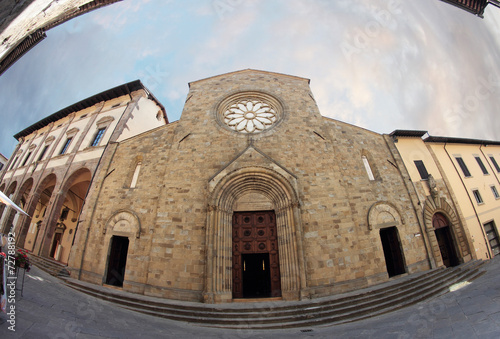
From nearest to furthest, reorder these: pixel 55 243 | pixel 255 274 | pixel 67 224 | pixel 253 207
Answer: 1. pixel 253 207
2. pixel 255 274
3. pixel 55 243
4. pixel 67 224

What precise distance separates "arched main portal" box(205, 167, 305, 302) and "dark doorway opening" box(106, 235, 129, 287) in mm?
4794

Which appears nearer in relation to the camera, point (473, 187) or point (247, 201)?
point (247, 201)

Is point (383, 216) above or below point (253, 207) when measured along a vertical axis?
below

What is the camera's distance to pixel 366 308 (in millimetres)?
6145

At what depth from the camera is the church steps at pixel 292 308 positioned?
5.75 metres

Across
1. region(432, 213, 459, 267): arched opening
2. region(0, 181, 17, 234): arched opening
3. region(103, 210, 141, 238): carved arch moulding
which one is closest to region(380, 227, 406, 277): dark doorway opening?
region(432, 213, 459, 267): arched opening

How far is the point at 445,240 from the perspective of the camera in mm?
11180

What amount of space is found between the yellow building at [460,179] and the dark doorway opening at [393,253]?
2.14 m

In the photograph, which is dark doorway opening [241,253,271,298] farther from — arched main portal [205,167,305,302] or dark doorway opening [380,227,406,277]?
dark doorway opening [380,227,406,277]

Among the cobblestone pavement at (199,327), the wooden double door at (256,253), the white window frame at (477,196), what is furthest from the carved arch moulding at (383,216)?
the white window frame at (477,196)

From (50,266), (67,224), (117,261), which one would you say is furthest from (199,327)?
(67,224)

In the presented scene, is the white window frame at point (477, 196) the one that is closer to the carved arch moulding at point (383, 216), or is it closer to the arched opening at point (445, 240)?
the arched opening at point (445, 240)

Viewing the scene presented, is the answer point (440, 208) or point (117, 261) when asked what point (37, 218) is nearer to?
point (117, 261)

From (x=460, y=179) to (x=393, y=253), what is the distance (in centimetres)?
883
